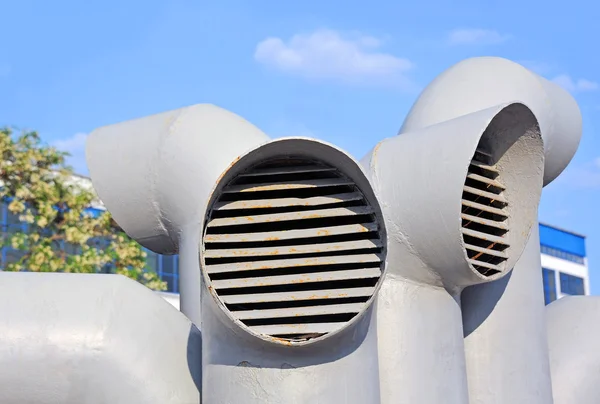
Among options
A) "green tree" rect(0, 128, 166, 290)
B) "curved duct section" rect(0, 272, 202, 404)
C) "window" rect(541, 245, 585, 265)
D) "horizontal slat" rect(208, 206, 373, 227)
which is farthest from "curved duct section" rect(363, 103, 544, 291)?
"window" rect(541, 245, 585, 265)

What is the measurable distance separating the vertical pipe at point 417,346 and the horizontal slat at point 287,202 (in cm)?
66

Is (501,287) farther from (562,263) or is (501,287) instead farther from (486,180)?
(562,263)

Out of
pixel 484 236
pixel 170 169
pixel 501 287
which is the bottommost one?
pixel 501 287

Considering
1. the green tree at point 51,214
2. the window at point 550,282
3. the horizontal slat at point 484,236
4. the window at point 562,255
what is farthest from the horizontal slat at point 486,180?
the window at point 562,255

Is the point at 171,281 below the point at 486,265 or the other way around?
the other way around

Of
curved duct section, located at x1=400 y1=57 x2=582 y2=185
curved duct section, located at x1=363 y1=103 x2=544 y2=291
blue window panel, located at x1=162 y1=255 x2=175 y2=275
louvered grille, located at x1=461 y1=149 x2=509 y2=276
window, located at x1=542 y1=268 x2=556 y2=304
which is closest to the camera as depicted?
curved duct section, located at x1=363 y1=103 x2=544 y2=291

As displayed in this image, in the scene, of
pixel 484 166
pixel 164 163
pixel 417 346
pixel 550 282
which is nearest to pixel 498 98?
pixel 484 166

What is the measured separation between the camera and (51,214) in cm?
1464

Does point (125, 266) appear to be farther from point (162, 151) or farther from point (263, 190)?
point (263, 190)

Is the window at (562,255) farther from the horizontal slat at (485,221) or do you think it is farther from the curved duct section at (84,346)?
the curved duct section at (84,346)

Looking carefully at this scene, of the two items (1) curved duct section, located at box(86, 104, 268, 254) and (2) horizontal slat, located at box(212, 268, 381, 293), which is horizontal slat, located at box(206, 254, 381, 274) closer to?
(2) horizontal slat, located at box(212, 268, 381, 293)

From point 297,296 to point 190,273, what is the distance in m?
1.34

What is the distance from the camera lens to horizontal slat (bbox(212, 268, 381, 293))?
3799 mm

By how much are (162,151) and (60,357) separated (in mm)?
1331
